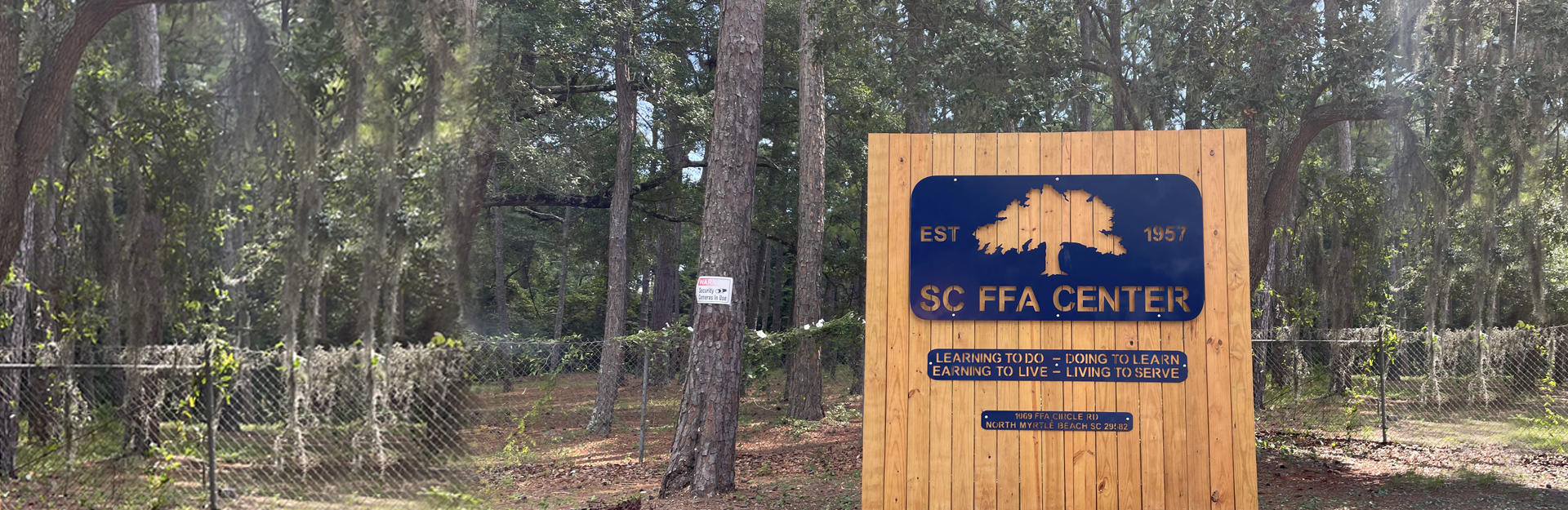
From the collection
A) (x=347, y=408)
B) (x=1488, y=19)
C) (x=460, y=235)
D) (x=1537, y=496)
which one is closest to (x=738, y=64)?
(x=460, y=235)

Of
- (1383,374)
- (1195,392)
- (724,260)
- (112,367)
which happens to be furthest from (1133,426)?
(1383,374)

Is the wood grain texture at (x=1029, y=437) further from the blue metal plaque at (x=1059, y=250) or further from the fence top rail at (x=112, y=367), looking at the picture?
the fence top rail at (x=112, y=367)

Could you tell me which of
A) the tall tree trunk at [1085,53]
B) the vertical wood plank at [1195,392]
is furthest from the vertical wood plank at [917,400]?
the tall tree trunk at [1085,53]

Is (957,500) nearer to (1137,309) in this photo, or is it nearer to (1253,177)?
(1137,309)

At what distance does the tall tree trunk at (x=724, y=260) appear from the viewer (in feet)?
20.9

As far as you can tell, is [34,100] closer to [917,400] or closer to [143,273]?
[143,273]

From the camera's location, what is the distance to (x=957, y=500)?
4105mm

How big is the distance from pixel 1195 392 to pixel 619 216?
9552 millimetres

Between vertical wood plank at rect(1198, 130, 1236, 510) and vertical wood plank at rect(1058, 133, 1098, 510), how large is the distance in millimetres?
490

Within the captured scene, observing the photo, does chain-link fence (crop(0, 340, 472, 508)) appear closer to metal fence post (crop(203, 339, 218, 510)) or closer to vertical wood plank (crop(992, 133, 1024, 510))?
metal fence post (crop(203, 339, 218, 510))

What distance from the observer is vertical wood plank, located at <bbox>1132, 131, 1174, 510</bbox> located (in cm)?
404

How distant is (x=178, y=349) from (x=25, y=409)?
4.41 ft

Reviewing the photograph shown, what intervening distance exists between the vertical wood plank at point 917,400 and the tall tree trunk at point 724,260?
240 centimetres

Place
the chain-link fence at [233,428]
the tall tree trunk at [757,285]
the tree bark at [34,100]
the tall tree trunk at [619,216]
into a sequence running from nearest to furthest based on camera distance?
the tree bark at [34,100]
the chain-link fence at [233,428]
the tall tree trunk at [619,216]
the tall tree trunk at [757,285]
